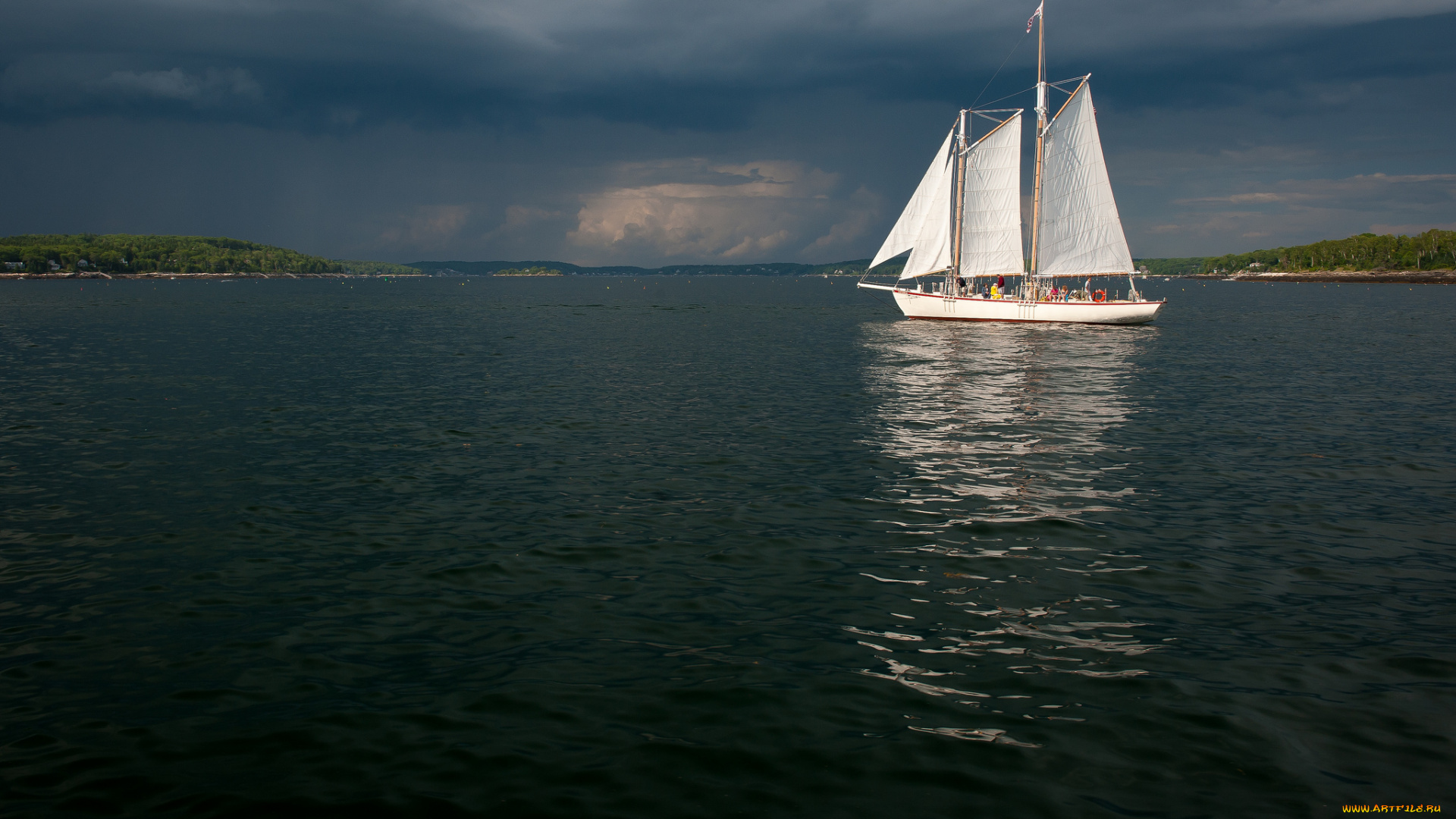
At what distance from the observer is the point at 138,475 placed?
21953 mm

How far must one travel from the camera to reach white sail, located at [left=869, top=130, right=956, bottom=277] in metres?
83.0

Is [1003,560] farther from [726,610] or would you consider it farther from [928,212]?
[928,212]

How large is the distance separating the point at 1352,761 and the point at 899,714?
4.99m

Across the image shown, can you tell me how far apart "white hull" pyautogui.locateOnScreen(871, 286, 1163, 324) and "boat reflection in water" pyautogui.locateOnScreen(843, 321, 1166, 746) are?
1723 inches

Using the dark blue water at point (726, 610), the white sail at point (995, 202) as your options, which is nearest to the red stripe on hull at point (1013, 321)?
the white sail at point (995, 202)

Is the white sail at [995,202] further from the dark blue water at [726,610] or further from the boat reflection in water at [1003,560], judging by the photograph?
the dark blue water at [726,610]

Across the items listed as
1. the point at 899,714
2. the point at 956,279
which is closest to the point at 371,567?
the point at 899,714

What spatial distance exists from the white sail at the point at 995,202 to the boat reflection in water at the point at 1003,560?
4684cm

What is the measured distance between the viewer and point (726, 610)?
13.5 meters

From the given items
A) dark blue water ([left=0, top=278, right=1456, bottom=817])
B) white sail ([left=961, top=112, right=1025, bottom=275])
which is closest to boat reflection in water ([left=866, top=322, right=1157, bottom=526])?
dark blue water ([left=0, top=278, right=1456, bottom=817])

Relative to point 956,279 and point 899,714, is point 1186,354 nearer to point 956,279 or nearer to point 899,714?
point 956,279

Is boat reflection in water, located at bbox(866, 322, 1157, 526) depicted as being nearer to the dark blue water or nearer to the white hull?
the dark blue water

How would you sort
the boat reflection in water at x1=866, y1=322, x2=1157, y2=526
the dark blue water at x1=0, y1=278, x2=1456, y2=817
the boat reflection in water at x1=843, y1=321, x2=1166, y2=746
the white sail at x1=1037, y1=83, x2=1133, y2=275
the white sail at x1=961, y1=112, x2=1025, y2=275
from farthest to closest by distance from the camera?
the white sail at x1=961, y1=112, x2=1025, y2=275, the white sail at x1=1037, y1=83, x2=1133, y2=275, the boat reflection in water at x1=866, y1=322, x2=1157, y2=526, the boat reflection in water at x1=843, y1=321, x2=1166, y2=746, the dark blue water at x1=0, y1=278, x2=1456, y2=817

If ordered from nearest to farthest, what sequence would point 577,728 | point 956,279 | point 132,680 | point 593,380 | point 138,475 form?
point 577,728
point 132,680
point 138,475
point 593,380
point 956,279
